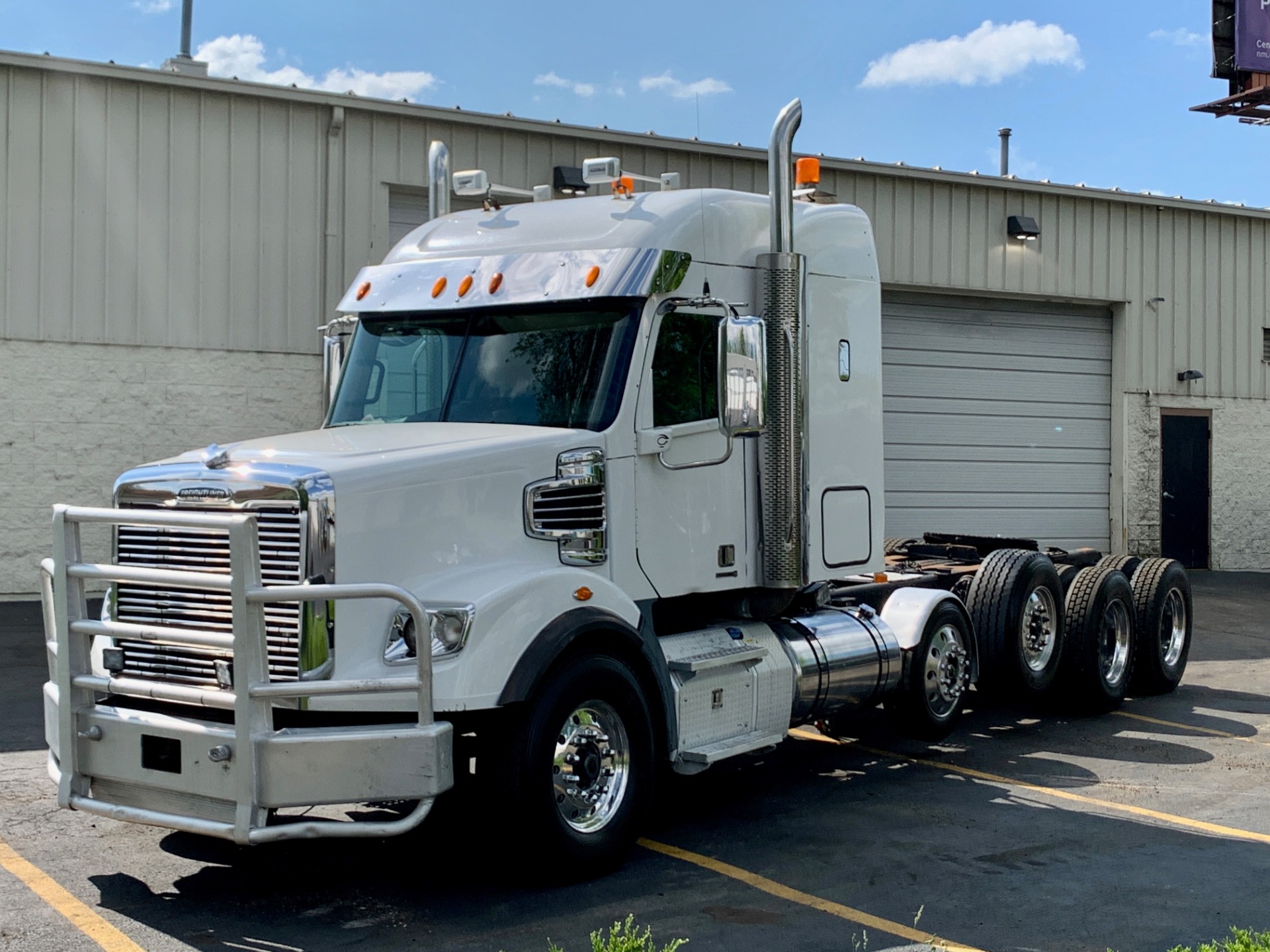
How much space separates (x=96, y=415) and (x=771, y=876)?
11602 millimetres

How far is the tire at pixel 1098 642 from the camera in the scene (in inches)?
416

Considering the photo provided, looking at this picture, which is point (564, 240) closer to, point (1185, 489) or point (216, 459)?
point (216, 459)

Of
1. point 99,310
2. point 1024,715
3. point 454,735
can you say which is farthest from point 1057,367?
point 454,735

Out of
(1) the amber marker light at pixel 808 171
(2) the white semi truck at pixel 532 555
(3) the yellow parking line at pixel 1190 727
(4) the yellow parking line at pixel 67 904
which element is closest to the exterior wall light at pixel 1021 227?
(3) the yellow parking line at pixel 1190 727

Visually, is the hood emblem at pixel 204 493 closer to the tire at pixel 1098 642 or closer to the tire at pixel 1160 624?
the tire at pixel 1098 642

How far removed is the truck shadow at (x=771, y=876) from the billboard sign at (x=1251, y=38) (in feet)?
74.1

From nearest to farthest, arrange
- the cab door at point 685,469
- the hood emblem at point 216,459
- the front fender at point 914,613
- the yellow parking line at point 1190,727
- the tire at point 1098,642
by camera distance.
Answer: the hood emblem at point 216,459 < the cab door at point 685,469 < the front fender at point 914,613 < the yellow parking line at point 1190,727 < the tire at point 1098,642

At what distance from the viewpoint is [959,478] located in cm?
2144

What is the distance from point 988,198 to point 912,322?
236 centimetres

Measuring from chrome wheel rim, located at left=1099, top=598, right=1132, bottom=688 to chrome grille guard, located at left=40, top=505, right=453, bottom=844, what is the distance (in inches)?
279

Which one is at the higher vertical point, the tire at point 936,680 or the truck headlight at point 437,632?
the truck headlight at point 437,632

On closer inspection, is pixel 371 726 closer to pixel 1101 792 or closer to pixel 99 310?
pixel 1101 792

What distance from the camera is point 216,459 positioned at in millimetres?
5926

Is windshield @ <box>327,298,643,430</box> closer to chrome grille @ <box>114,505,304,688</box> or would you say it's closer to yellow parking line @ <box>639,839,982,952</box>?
chrome grille @ <box>114,505,304,688</box>
